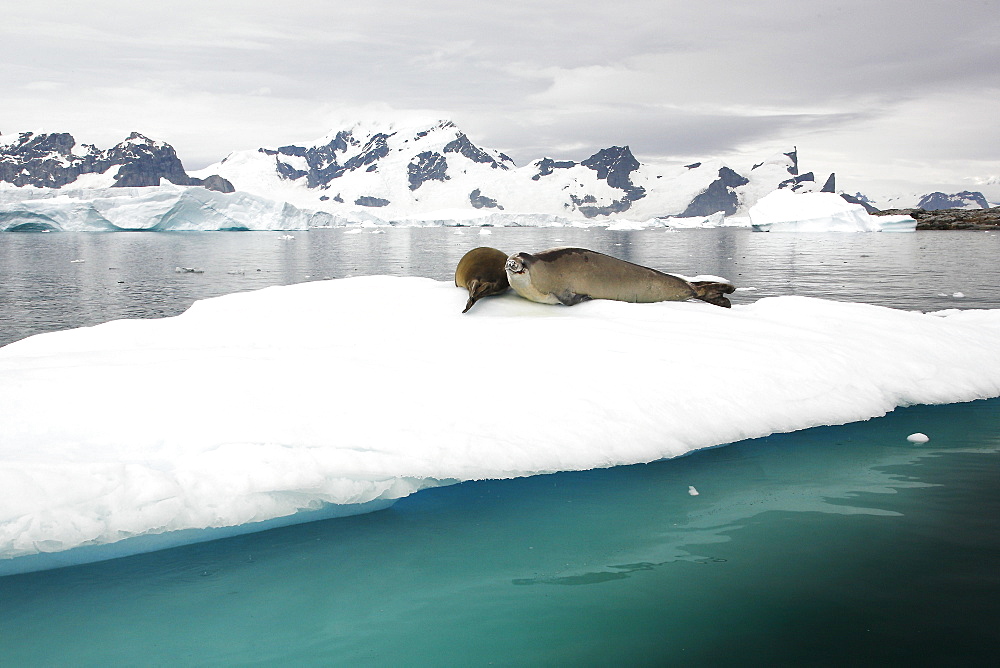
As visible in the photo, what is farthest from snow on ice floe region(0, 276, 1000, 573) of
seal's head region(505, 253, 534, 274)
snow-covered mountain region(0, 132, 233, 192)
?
snow-covered mountain region(0, 132, 233, 192)

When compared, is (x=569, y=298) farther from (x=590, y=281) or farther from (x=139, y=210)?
(x=139, y=210)

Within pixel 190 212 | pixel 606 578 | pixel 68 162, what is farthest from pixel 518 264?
pixel 68 162

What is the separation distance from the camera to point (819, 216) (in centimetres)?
5281

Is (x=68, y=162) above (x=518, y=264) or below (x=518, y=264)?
above

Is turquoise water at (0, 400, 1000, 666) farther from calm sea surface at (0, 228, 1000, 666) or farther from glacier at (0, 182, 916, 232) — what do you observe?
glacier at (0, 182, 916, 232)

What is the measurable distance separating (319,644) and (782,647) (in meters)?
1.55

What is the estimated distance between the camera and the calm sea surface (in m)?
2.36

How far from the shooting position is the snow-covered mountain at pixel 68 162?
189m

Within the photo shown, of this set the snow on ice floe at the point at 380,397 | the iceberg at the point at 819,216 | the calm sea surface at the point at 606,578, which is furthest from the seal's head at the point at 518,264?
the iceberg at the point at 819,216

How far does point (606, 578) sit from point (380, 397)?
4.67 feet

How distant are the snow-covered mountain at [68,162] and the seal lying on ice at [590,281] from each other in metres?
207

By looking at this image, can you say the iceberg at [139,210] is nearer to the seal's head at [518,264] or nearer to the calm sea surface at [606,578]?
the seal's head at [518,264]

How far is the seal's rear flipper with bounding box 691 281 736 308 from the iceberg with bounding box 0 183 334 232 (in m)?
51.4

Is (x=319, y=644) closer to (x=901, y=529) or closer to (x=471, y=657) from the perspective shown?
(x=471, y=657)
